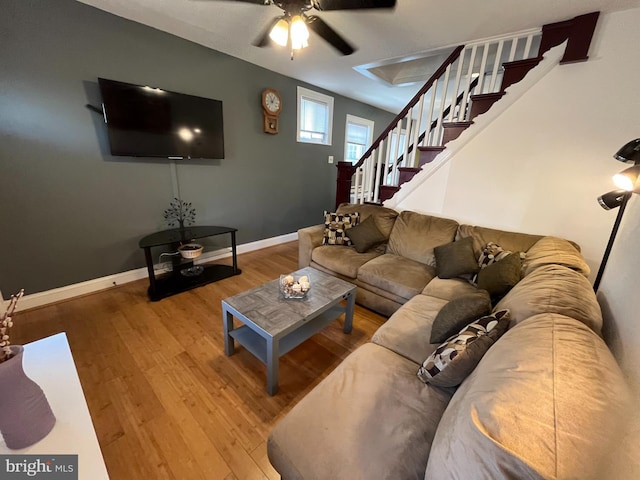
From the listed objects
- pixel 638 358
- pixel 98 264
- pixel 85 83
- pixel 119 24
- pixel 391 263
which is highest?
pixel 119 24

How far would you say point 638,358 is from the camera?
859mm

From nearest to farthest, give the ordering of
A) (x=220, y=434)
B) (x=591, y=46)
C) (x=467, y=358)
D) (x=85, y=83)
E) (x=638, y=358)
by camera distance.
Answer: (x=638, y=358) → (x=467, y=358) → (x=220, y=434) → (x=591, y=46) → (x=85, y=83)

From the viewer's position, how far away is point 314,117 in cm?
446

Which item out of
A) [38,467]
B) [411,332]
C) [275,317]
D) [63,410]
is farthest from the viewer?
[275,317]

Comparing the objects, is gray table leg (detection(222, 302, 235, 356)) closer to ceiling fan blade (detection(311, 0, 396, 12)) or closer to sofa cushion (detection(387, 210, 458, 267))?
sofa cushion (detection(387, 210, 458, 267))

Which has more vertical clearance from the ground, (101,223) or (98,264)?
(101,223)

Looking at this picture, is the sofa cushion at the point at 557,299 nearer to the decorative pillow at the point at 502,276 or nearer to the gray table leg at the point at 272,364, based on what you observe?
the decorative pillow at the point at 502,276

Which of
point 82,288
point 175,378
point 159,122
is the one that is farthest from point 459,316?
point 82,288

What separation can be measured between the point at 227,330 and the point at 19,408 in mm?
1083

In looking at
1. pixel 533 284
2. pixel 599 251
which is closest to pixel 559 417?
pixel 533 284

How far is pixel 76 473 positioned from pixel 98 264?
254 centimetres

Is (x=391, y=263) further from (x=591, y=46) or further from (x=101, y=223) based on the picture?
(x=101, y=223)

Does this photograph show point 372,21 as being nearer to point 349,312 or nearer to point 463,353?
point 349,312

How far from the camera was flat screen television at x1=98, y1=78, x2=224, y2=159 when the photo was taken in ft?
7.78
